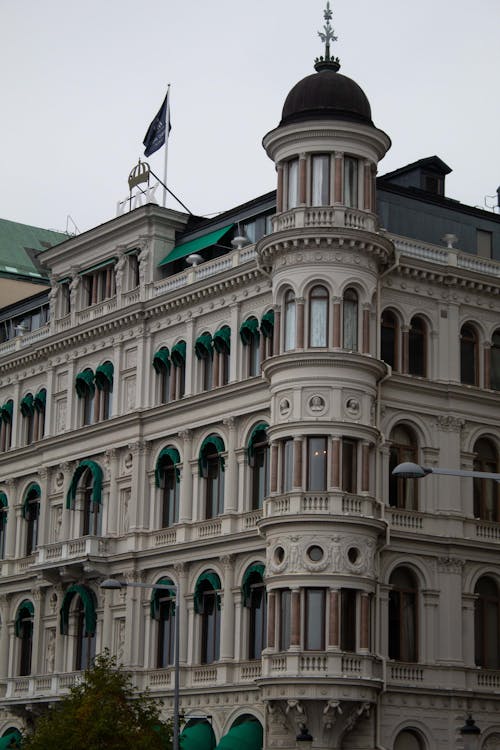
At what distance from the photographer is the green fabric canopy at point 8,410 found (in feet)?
275

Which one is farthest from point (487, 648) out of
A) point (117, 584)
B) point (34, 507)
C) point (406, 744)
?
point (34, 507)

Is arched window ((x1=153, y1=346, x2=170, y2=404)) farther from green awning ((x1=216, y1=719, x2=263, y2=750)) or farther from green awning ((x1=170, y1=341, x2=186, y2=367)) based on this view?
green awning ((x1=216, y1=719, x2=263, y2=750))

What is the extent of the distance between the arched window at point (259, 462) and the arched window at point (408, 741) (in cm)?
1031

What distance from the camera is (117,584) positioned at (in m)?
60.9

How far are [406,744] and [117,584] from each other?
1191cm

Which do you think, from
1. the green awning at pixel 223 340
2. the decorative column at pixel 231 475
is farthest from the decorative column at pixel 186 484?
the green awning at pixel 223 340

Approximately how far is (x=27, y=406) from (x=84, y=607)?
1292 centimetres

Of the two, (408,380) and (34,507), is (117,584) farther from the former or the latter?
(34,507)

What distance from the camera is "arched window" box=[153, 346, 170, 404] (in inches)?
2832

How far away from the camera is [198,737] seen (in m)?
64.0

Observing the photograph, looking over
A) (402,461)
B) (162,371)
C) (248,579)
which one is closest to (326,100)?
(402,461)

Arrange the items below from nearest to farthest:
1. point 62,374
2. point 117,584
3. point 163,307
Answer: point 117,584 → point 163,307 → point 62,374

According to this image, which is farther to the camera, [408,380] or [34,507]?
[34,507]

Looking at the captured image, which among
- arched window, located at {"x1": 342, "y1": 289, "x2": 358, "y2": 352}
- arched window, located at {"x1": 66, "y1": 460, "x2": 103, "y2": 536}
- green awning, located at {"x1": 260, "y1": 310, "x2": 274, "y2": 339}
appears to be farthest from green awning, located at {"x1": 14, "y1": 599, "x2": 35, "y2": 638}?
arched window, located at {"x1": 342, "y1": 289, "x2": 358, "y2": 352}
